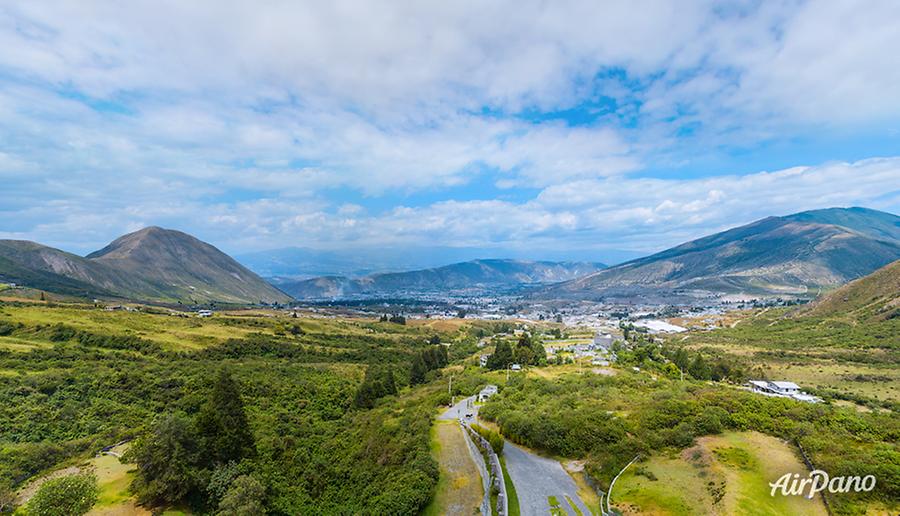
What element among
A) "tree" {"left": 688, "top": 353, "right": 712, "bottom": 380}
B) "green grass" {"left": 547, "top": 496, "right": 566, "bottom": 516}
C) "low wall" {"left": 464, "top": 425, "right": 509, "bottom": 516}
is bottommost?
"tree" {"left": 688, "top": 353, "right": 712, "bottom": 380}

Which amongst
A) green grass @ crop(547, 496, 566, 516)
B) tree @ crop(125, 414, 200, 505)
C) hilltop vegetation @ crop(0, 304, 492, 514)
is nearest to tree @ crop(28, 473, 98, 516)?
tree @ crop(125, 414, 200, 505)

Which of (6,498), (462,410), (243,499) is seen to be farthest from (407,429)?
(6,498)

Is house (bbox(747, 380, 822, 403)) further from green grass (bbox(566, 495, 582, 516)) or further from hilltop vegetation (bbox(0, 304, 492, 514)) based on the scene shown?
green grass (bbox(566, 495, 582, 516))

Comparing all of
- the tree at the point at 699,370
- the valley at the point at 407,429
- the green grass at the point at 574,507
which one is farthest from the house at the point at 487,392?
the tree at the point at 699,370

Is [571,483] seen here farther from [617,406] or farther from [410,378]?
[410,378]

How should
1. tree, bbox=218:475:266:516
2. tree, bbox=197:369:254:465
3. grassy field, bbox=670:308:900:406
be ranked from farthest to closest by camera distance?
grassy field, bbox=670:308:900:406
tree, bbox=197:369:254:465
tree, bbox=218:475:266:516

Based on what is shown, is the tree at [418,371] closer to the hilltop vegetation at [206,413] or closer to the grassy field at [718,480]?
the hilltop vegetation at [206,413]

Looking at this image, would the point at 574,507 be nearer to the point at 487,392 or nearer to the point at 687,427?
the point at 687,427
